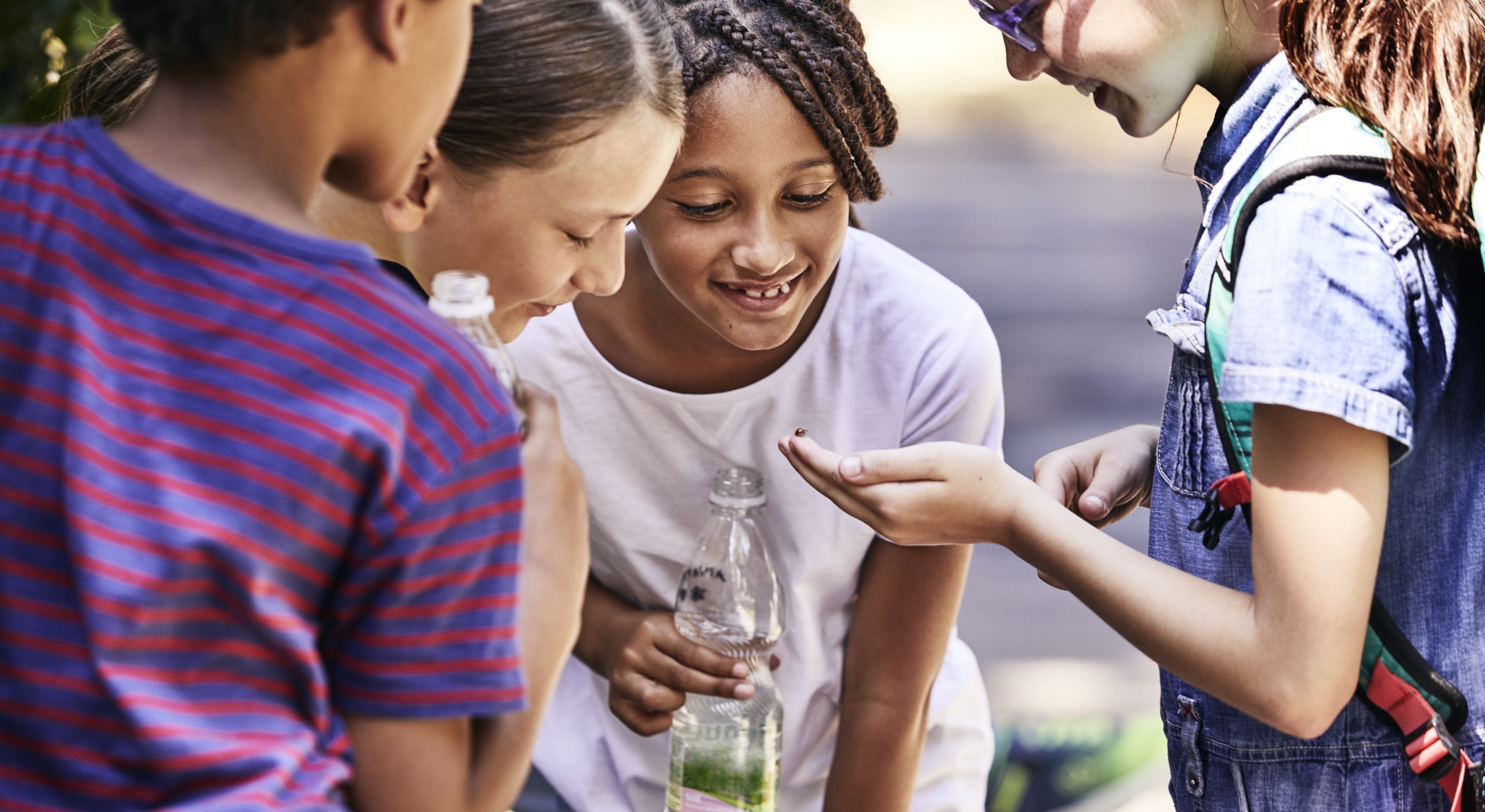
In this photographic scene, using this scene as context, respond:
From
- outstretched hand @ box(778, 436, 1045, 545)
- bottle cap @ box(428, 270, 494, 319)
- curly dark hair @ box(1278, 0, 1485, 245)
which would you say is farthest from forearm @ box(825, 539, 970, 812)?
bottle cap @ box(428, 270, 494, 319)

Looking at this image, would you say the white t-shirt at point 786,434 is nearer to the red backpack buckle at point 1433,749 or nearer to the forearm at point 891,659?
the forearm at point 891,659

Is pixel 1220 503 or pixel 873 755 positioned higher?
pixel 1220 503

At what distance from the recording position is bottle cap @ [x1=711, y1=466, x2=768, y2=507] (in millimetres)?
2094

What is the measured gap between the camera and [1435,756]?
4.54ft

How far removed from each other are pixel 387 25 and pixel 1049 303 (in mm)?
7535

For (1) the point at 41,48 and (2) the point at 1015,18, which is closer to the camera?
(2) the point at 1015,18

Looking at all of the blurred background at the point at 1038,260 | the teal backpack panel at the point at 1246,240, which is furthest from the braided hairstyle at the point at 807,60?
the teal backpack panel at the point at 1246,240

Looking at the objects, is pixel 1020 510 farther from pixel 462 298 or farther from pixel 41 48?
pixel 41 48

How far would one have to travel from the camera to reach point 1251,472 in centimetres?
138

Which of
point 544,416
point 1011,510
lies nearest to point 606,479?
point 1011,510

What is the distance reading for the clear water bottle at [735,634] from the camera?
6.84ft

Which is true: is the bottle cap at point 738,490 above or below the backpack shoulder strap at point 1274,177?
below

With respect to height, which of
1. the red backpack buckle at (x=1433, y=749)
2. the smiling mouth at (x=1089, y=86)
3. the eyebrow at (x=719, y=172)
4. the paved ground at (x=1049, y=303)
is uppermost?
the smiling mouth at (x=1089, y=86)

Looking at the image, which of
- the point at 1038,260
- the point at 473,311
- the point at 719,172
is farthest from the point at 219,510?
the point at 1038,260
